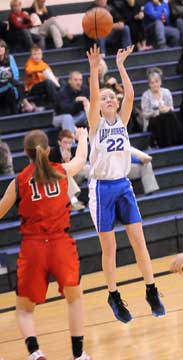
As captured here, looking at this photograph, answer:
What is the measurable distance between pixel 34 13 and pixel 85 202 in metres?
4.46

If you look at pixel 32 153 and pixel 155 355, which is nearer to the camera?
pixel 32 153

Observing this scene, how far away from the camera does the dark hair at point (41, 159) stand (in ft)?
20.3

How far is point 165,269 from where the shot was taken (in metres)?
9.83

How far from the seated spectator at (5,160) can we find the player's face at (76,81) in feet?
5.16

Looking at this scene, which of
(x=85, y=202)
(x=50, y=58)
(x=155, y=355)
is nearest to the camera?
(x=155, y=355)

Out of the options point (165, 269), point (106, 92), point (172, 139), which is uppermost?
point (106, 92)

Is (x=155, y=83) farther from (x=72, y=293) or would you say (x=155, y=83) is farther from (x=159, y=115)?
(x=72, y=293)

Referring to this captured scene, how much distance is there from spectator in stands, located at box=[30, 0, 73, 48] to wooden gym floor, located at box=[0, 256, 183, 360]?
5.62 m

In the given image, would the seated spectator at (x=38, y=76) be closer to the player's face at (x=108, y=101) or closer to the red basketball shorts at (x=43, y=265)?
the player's face at (x=108, y=101)

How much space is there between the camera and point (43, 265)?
6.18 meters

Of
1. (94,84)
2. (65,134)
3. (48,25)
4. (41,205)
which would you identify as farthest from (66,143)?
(41,205)

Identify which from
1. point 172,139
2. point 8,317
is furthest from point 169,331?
point 172,139

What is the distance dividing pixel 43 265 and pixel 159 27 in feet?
29.1

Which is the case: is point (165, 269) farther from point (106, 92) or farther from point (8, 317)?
point (106, 92)
